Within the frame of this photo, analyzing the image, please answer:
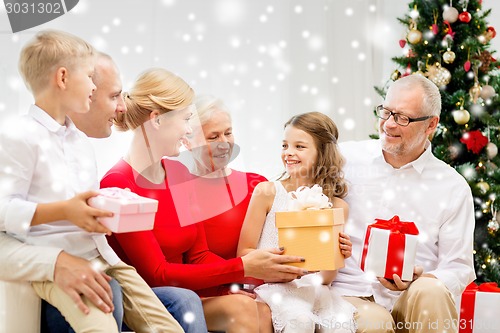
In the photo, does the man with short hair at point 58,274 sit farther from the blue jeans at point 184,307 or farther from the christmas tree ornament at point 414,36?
the christmas tree ornament at point 414,36

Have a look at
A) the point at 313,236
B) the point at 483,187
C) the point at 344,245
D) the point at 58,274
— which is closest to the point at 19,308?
the point at 58,274

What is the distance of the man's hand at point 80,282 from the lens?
1.65 meters

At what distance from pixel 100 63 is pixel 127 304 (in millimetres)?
784

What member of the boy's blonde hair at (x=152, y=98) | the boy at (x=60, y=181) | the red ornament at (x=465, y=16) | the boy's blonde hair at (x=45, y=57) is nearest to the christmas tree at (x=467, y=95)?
the red ornament at (x=465, y=16)

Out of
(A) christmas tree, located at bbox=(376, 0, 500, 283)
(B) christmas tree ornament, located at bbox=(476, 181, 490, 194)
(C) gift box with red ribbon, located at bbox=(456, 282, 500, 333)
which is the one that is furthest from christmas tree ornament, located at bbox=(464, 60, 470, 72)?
(C) gift box with red ribbon, located at bbox=(456, 282, 500, 333)

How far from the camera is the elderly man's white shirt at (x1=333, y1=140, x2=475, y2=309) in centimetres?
256

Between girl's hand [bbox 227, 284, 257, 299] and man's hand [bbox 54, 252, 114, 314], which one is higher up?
man's hand [bbox 54, 252, 114, 314]

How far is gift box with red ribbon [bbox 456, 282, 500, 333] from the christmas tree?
0.86 m

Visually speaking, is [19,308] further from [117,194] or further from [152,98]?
[152,98]

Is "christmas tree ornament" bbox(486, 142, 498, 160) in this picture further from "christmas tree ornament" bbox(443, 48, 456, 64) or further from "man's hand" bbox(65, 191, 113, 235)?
"man's hand" bbox(65, 191, 113, 235)

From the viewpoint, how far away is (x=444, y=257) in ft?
8.48

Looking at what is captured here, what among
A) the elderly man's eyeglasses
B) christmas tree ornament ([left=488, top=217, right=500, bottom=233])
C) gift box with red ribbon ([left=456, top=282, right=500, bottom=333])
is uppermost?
the elderly man's eyeglasses

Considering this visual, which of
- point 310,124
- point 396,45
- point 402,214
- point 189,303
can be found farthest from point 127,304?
point 396,45

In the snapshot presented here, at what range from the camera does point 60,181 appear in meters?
1.75
